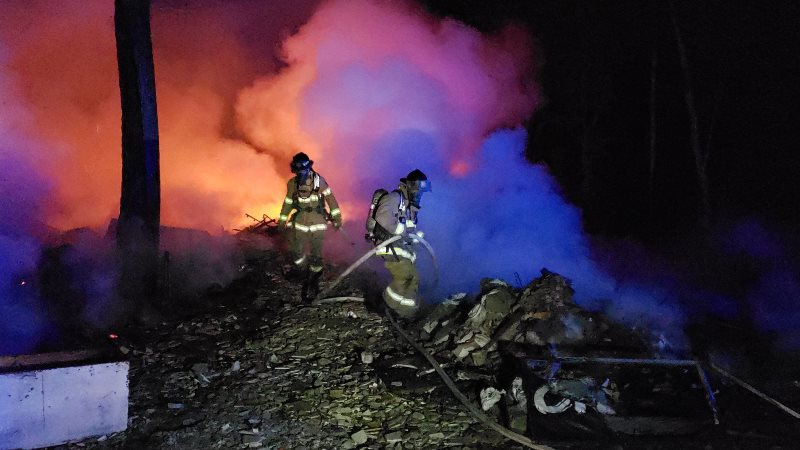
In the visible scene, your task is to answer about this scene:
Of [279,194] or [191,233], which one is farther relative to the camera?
[279,194]

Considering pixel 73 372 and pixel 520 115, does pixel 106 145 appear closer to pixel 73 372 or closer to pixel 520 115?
pixel 73 372

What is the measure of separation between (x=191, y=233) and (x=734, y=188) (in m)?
15.8

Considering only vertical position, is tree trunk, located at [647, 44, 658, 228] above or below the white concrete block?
above

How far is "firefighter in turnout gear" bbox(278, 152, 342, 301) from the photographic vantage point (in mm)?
7559

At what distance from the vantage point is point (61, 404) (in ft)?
13.9

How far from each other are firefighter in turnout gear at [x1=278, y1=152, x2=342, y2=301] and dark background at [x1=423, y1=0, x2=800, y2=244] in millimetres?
11892

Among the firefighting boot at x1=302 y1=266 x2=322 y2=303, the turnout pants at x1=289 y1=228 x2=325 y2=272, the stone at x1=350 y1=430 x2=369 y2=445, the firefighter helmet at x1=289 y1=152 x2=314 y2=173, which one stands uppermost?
the firefighter helmet at x1=289 y1=152 x2=314 y2=173

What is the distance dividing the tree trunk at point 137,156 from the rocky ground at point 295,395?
0.63 metres

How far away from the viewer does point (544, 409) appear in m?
4.98

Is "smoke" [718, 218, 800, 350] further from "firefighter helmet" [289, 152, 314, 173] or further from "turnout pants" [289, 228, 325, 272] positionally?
"firefighter helmet" [289, 152, 314, 173]

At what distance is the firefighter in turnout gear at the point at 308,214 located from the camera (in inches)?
298

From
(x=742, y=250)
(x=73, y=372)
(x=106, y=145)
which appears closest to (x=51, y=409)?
(x=73, y=372)

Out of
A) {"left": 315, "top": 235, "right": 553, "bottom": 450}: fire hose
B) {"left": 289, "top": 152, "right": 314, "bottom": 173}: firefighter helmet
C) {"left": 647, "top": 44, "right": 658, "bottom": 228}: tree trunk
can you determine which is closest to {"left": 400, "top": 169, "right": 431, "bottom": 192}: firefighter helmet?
{"left": 315, "top": 235, "right": 553, "bottom": 450}: fire hose

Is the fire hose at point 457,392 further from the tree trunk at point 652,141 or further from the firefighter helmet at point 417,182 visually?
the tree trunk at point 652,141
